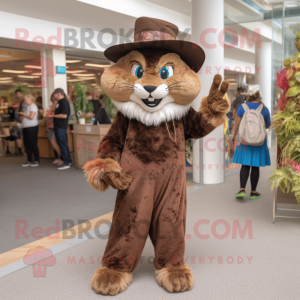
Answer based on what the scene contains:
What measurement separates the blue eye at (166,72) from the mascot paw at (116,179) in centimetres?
66

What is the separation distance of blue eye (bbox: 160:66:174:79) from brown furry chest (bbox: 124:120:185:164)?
30 cm

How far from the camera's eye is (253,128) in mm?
4180

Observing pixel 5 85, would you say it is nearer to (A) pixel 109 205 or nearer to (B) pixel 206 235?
(A) pixel 109 205

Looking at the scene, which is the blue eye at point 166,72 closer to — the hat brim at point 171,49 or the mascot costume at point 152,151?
the mascot costume at point 152,151

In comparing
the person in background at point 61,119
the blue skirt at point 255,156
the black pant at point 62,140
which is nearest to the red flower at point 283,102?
the blue skirt at point 255,156

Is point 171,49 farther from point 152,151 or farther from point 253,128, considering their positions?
point 253,128

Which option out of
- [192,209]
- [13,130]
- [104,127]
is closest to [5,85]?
[13,130]

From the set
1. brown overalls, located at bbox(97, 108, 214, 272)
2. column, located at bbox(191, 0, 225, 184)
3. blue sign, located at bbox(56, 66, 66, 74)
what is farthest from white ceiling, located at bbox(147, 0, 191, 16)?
brown overalls, located at bbox(97, 108, 214, 272)

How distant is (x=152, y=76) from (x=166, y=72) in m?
0.12

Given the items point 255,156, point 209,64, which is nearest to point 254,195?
point 255,156

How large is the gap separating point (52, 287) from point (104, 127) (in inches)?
162

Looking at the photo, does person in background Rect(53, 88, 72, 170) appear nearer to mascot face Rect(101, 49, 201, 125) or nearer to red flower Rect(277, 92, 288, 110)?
red flower Rect(277, 92, 288, 110)

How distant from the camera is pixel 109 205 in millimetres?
4320

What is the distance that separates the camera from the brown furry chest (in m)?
2.33
